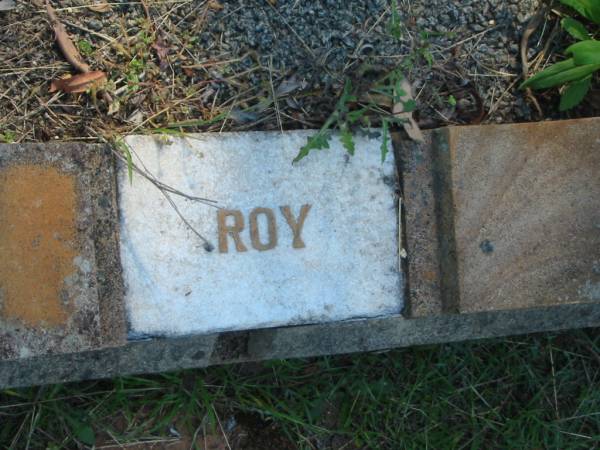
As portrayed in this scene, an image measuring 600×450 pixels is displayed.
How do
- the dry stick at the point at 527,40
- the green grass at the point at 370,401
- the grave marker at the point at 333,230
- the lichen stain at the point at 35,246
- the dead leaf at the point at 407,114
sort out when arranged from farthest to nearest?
the green grass at the point at 370,401 → the dry stick at the point at 527,40 → the dead leaf at the point at 407,114 → the grave marker at the point at 333,230 → the lichen stain at the point at 35,246

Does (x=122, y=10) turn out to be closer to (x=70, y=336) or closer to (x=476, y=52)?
(x=70, y=336)

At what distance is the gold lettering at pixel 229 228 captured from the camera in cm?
185

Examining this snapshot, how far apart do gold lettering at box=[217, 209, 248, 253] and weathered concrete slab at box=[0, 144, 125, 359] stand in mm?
343

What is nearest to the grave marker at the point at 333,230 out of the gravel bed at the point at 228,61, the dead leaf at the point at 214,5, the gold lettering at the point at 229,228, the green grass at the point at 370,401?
the gold lettering at the point at 229,228

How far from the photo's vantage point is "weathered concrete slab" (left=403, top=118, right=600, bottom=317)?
74.1 inches

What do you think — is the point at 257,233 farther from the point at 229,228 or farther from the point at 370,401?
the point at 370,401

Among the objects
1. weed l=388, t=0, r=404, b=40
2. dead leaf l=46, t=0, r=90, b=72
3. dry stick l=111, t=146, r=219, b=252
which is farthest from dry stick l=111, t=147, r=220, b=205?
weed l=388, t=0, r=404, b=40

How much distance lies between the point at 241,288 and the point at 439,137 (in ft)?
2.38

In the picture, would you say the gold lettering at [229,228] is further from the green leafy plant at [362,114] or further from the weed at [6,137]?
the weed at [6,137]

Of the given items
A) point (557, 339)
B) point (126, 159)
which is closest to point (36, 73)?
point (126, 159)

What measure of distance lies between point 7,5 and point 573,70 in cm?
177

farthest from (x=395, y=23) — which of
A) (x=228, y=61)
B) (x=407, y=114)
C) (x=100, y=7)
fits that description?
(x=100, y=7)

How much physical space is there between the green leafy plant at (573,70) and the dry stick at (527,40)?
0.13 ft

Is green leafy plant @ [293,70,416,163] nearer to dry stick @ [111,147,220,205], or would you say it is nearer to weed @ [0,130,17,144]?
dry stick @ [111,147,220,205]
